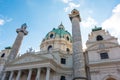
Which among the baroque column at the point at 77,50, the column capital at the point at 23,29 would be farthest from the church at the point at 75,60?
the column capital at the point at 23,29

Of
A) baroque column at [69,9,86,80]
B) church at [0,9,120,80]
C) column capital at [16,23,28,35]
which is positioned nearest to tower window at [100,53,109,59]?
church at [0,9,120,80]

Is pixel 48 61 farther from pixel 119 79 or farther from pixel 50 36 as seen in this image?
pixel 50 36

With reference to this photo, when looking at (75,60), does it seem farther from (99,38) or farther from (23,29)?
(23,29)

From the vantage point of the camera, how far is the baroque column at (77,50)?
17986mm

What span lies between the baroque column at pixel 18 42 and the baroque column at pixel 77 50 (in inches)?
599

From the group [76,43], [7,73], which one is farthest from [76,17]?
[7,73]

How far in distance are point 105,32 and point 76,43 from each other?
12.1m

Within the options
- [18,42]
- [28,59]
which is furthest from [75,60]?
[18,42]

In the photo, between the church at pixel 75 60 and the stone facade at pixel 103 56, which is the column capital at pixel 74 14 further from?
the stone facade at pixel 103 56

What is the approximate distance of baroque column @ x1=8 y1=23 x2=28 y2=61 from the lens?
30.4 metres

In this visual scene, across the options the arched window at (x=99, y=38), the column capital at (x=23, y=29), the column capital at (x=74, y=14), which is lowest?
the arched window at (x=99, y=38)

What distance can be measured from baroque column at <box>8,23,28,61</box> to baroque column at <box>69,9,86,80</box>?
15224mm

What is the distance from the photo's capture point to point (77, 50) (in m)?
20.5

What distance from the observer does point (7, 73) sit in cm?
2845
